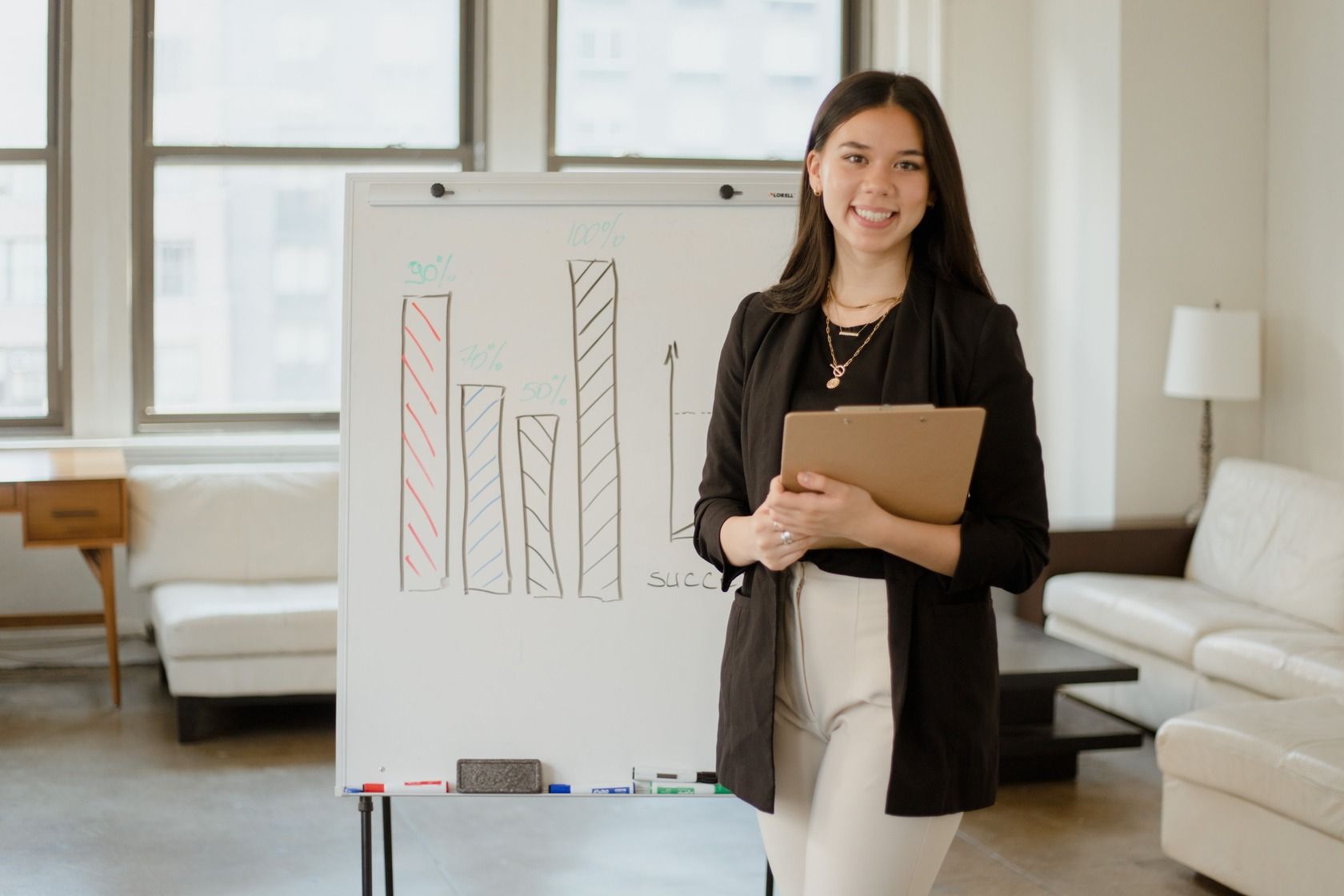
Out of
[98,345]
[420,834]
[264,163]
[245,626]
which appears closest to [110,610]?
[245,626]

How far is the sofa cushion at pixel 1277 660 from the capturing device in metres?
3.65

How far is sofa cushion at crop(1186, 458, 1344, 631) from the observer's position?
13.8 ft

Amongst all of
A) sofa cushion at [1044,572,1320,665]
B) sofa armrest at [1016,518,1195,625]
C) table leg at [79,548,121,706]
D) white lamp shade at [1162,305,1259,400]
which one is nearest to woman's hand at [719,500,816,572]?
sofa cushion at [1044,572,1320,665]

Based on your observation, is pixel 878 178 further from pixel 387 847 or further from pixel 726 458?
pixel 387 847

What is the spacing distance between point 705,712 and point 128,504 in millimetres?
3023

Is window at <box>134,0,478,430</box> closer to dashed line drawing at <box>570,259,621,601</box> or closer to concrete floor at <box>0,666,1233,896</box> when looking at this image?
concrete floor at <box>0,666,1233,896</box>

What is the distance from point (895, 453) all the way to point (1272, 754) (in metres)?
2.02

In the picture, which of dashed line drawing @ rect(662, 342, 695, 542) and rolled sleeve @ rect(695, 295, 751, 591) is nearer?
rolled sleeve @ rect(695, 295, 751, 591)

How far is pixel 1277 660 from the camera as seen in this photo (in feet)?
12.4

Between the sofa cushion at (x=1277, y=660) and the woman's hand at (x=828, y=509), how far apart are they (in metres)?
2.71

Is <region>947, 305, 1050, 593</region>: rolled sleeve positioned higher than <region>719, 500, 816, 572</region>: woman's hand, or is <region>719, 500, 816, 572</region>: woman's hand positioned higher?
<region>947, 305, 1050, 593</region>: rolled sleeve

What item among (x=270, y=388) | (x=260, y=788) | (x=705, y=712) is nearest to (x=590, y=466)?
(x=705, y=712)

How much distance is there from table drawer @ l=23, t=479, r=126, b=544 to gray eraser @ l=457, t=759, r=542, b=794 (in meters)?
2.64

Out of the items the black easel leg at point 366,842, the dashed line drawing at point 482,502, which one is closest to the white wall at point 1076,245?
the dashed line drawing at point 482,502
